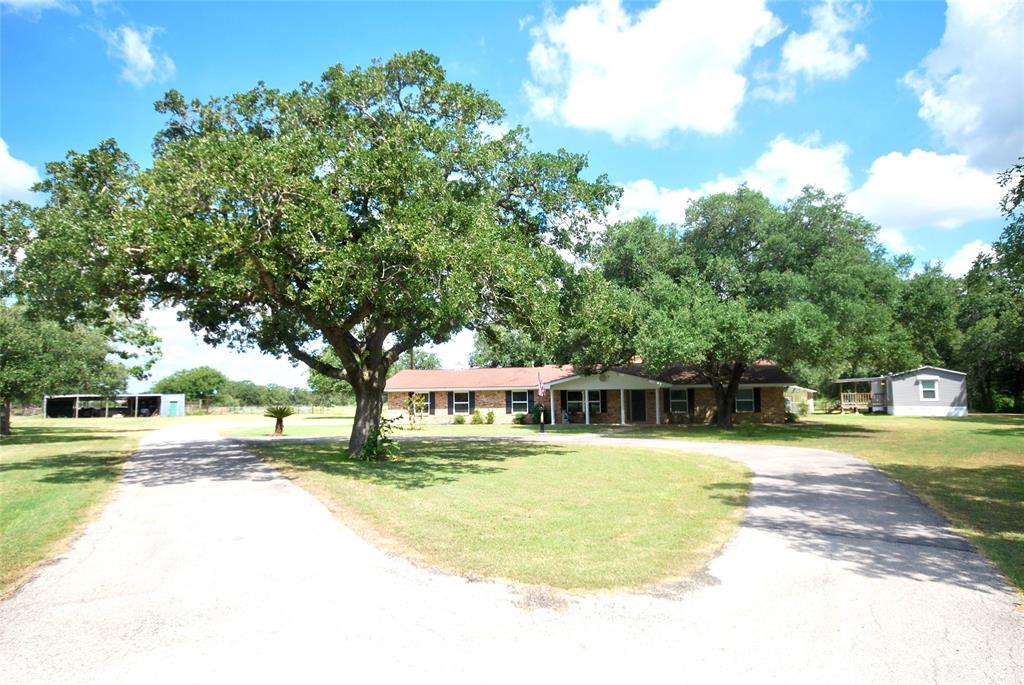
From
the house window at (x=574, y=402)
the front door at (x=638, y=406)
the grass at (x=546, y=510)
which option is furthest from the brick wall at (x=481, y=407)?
the grass at (x=546, y=510)

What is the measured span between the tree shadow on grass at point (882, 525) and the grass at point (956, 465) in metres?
0.05

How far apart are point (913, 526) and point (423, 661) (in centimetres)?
718

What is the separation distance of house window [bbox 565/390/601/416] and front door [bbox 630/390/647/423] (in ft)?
6.40

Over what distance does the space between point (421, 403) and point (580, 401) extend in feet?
32.4

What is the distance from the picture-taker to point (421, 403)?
39875mm

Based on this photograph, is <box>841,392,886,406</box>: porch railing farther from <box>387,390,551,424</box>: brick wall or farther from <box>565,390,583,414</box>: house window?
<box>387,390,551,424</box>: brick wall

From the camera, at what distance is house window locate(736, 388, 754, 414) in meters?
35.0

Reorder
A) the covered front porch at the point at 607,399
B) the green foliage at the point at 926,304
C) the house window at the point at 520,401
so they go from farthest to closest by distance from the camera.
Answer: the house window at the point at 520,401, the covered front porch at the point at 607,399, the green foliage at the point at 926,304

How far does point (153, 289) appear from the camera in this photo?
13953 mm

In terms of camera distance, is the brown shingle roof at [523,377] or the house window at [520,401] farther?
the house window at [520,401]

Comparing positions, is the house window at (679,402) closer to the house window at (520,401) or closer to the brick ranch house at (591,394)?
the brick ranch house at (591,394)

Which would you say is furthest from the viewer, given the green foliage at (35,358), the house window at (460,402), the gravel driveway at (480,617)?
the house window at (460,402)

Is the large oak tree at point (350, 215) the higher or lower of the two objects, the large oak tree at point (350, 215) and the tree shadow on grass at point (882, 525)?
the higher

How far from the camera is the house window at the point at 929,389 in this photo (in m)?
42.8
